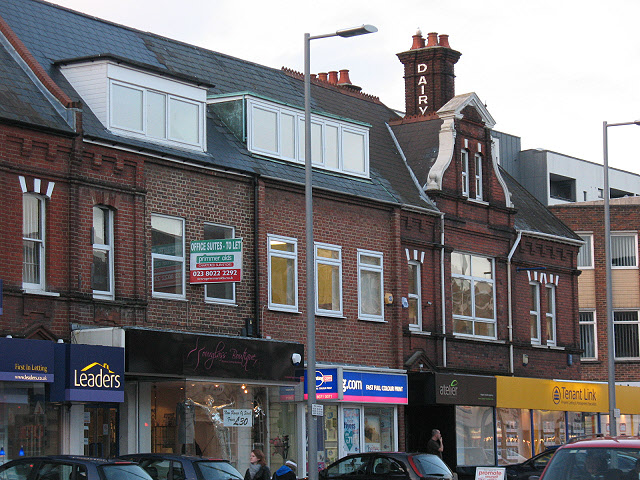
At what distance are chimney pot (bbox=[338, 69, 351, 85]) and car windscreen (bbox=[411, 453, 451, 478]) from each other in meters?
20.6

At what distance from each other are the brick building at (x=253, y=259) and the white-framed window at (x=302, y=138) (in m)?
0.06

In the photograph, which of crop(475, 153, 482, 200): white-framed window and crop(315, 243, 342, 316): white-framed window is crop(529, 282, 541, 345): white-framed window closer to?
crop(475, 153, 482, 200): white-framed window

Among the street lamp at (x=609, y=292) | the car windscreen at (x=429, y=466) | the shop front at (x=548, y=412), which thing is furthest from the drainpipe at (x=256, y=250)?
the shop front at (x=548, y=412)

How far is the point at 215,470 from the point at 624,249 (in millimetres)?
32895

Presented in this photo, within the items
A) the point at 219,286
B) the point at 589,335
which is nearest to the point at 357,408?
the point at 219,286

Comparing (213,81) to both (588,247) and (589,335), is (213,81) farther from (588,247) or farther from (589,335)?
(589,335)

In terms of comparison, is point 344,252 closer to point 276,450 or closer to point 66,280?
point 276,450

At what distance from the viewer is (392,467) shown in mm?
24141

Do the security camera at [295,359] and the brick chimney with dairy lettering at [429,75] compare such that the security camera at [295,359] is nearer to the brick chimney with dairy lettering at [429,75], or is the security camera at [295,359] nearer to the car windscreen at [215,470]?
the car windscreen at [215,470]

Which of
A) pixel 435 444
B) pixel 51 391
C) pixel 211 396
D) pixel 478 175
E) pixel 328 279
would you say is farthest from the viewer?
pixel 478 175

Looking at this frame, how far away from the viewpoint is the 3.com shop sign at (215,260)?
25.5 metres

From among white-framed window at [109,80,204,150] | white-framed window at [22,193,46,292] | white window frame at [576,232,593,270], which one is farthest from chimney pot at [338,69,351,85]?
white-framed window at [22,193,46,292]

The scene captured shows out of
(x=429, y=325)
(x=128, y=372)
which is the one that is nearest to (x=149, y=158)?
(x=128, y=372)

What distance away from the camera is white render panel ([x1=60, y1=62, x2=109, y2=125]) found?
25.3 m
